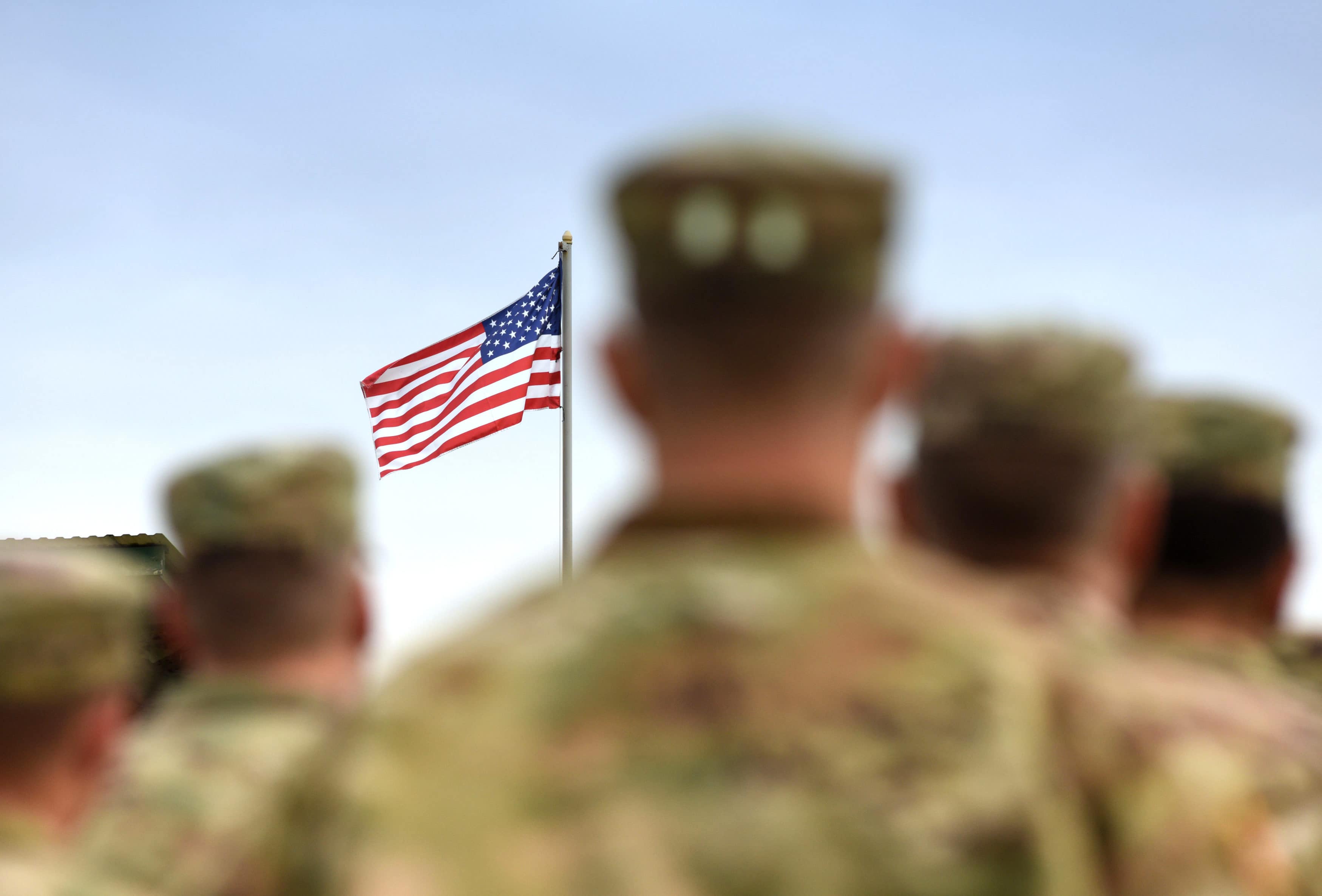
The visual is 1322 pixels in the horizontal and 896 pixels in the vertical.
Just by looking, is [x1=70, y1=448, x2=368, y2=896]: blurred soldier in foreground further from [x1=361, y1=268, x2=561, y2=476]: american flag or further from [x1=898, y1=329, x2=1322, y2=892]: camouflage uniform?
[x1=361, y1=268, x2=561, y2=476]: american flag

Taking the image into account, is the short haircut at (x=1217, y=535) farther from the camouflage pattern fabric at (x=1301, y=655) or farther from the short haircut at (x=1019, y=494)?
the short haircut at (x=1019, y=494)

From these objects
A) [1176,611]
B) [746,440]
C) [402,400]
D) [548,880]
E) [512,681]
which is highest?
[746,440]

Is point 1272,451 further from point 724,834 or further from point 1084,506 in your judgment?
point 724,834

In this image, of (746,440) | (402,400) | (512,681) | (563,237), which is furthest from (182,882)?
(563,237)

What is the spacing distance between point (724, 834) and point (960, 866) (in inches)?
11.2

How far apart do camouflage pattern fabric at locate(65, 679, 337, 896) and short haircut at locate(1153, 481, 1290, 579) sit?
2.22m

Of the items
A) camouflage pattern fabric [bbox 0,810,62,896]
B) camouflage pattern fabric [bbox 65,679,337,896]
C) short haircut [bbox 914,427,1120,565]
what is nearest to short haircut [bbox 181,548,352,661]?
camouflage pattern fabric [bbox 65,679,337,896]

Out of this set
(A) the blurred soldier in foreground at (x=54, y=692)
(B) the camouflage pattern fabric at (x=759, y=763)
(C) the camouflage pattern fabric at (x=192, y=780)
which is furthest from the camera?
(C) the camouflage pattern fabric at (x=192, y=780)

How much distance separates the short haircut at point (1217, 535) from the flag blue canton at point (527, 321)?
9.96m

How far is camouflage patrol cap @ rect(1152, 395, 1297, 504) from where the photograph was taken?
4.54 metres

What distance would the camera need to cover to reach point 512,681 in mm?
2184

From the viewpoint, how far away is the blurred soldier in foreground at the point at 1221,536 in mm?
4316

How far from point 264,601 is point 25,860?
123 cm

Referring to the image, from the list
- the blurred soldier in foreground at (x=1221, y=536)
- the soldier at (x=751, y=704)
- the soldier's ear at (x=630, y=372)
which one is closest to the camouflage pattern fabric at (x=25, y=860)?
the soldier at (x=751, y=704)
